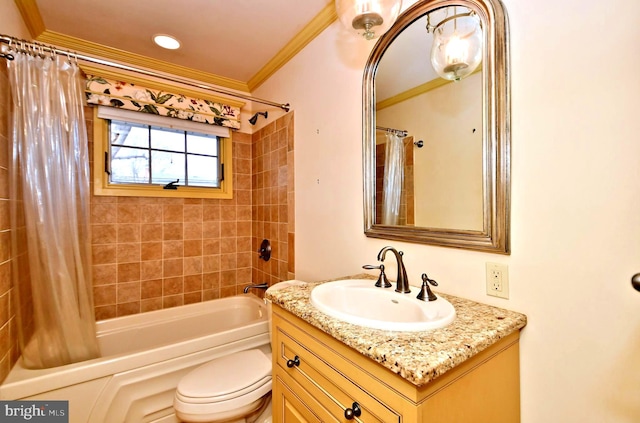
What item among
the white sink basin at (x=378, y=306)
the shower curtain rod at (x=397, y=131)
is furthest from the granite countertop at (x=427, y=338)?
the shower curtain rod at (x=397, y=131)

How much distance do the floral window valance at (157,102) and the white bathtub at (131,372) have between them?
4.97 feet

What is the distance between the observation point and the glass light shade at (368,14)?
101cm

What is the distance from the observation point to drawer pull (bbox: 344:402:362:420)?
71 cm

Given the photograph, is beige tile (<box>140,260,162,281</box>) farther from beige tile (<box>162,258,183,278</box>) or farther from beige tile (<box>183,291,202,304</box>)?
beige tile (<box>183,291,202,304</box>)

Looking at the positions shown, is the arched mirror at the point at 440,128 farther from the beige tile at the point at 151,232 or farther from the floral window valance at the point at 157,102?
Answer: the beige tile at the point at 151,232

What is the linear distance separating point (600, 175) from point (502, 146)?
258 mm

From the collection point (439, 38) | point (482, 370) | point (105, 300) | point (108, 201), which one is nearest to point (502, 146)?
point (439, 38)

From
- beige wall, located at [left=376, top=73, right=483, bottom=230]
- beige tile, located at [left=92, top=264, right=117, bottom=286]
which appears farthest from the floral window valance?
beige wall, located at [left=376, top=73, right=483, bottom=230]

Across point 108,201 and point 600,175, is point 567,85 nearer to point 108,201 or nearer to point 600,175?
point 600,175

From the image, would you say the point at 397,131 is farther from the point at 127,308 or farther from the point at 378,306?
the point at 127,308

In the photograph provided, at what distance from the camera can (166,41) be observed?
187 centimetres

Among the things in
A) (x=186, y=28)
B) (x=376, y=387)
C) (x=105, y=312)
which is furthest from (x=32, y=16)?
(x=376, y=387)

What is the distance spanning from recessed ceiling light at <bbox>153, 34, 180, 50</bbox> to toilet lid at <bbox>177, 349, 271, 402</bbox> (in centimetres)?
206

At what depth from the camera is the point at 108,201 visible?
79.1 inches
